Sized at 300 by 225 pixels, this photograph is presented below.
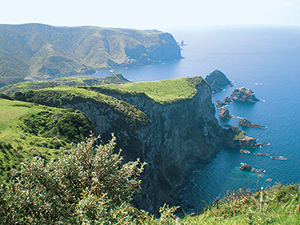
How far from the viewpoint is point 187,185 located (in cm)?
7562

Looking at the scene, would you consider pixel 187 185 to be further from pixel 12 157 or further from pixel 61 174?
pixel 61 174

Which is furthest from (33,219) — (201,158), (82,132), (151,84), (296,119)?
(296,119)

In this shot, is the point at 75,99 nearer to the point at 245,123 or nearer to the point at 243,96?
the point at 245,123

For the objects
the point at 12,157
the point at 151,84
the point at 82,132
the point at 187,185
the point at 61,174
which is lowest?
the point at 187,185

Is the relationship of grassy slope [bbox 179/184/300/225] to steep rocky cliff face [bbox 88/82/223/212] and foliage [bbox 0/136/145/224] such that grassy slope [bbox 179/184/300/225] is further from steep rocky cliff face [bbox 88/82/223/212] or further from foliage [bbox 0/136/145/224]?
steep rocky cliff face [bbox 88/82/223/212]

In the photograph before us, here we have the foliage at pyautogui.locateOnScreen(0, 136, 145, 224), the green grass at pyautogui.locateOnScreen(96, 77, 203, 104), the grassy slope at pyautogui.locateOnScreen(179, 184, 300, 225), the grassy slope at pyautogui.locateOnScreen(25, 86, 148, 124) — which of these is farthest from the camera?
the green grass at pyautogui.locateOnScreen(96, 77, 203, 104)

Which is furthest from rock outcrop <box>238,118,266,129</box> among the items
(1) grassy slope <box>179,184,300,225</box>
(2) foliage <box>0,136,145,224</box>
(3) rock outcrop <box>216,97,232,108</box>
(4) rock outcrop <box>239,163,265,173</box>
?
(2) foliage <box>0,136,145,224</box>

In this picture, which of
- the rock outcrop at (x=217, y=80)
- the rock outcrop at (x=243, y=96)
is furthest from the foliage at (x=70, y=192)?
the rock outcrop at (x=217, y=80)

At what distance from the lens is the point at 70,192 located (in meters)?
12.6

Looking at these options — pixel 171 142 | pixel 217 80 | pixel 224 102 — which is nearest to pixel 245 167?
pixel 171 142

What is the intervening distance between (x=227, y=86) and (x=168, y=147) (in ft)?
434

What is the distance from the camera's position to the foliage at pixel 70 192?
33.3ft

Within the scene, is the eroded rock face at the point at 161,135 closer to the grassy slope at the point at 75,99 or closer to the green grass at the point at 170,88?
the grassy slope at the point at 75,99

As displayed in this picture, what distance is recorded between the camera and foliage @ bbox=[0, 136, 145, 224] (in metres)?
10.1
